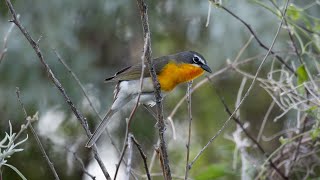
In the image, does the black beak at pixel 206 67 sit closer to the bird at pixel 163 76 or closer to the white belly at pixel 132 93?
the bird at pixel 163 76

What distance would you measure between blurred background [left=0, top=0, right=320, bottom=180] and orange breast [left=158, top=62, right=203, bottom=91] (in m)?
0.55

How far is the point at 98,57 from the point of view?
354cm

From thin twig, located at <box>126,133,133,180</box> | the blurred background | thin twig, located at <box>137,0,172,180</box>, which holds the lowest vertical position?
thin twig, located at <box>126,133,133,180</box>

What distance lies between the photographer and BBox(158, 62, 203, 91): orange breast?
2.73m

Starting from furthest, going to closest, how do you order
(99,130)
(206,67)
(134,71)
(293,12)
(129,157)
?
(134,71)
(206,67)
(293,12)
(99,130)
(129,157)

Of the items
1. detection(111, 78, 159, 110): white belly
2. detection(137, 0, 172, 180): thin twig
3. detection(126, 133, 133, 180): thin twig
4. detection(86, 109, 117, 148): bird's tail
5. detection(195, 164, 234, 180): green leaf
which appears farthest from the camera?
detection(195, 164, 234, 180): green leaf

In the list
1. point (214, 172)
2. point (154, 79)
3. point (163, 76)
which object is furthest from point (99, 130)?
point (214, 172)

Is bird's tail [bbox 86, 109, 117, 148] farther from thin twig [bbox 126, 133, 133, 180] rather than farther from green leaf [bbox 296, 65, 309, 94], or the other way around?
green leaf [bbox 296, 65, 309, 94]

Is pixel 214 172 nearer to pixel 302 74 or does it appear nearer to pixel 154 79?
pixel 302 74

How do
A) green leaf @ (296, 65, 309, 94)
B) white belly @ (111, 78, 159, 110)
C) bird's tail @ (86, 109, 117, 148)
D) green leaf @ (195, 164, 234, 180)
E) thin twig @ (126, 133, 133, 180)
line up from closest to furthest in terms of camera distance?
thin twig @ (126, 133, 133, 180)
bird's tail @ (86, 109, 117, 148)
green leaf @ (296, 65, 309, 94)
white belly @ (111, 78, 159, 110)
green leaf @ (195, 164, 234, 180)

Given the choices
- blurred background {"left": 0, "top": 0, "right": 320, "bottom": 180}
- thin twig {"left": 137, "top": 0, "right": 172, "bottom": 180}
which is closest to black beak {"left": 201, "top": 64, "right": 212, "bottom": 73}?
blurred background {"left": 0, "top": 0, "right": 320, "bottom": 180}

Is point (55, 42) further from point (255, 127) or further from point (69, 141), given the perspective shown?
point (255, 127)

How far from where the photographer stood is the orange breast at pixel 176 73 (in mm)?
2732

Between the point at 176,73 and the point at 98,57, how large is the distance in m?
0.89
